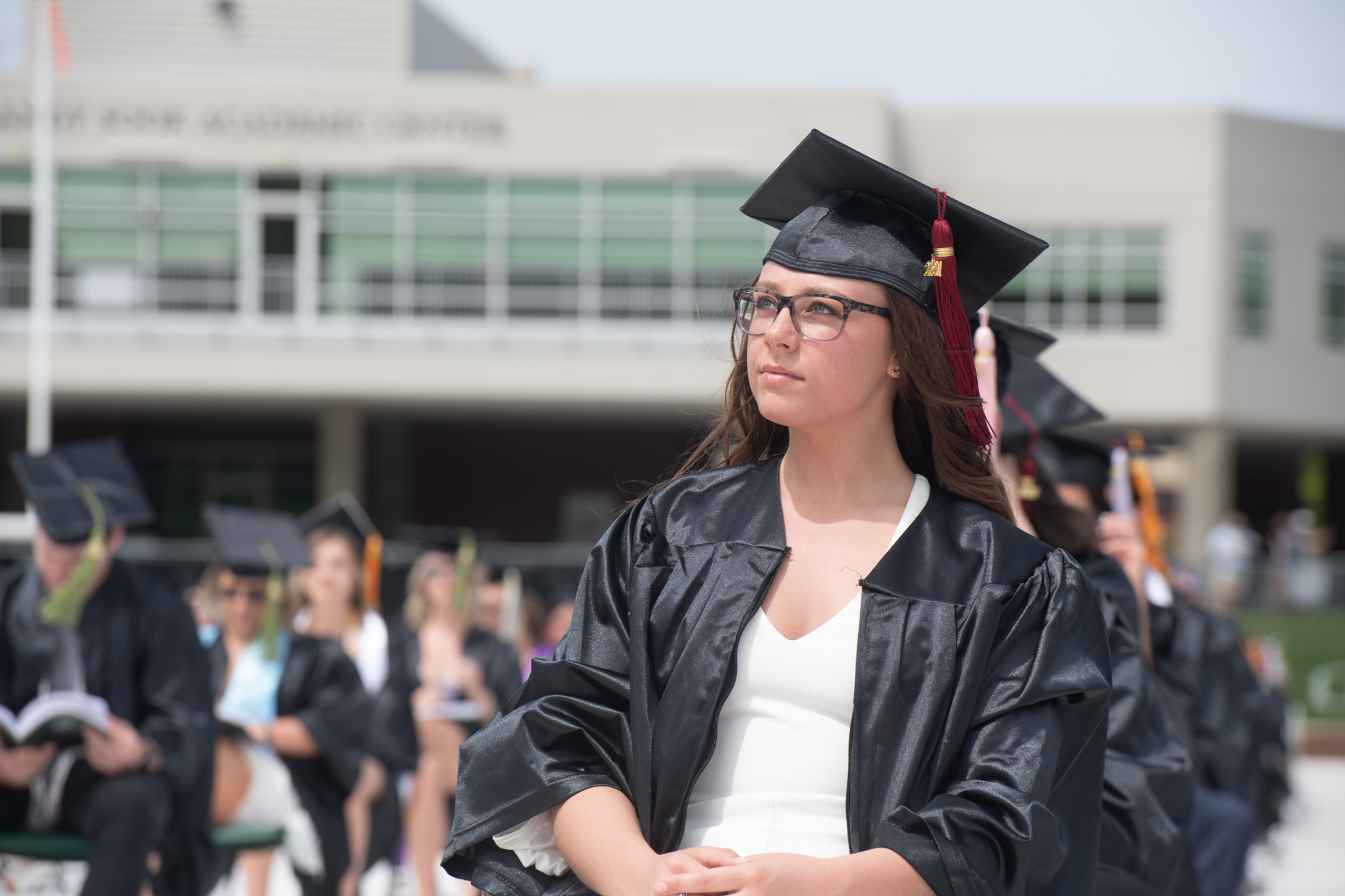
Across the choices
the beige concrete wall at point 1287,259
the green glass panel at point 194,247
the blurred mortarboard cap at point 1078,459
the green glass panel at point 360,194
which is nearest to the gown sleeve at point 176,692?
the blurred mortarboard cap at point 1078,459

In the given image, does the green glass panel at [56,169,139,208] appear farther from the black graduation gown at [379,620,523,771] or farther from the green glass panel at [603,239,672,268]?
the black graduation gown at [379,620,523,771]

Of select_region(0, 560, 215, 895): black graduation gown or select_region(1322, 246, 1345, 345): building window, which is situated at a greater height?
select_region(1322, 246, 1345, 345): building window

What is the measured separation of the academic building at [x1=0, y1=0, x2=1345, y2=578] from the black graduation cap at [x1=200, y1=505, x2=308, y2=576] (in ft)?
57.9

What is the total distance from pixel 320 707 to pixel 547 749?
4945 millimetres

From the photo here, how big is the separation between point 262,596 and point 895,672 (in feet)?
18.5

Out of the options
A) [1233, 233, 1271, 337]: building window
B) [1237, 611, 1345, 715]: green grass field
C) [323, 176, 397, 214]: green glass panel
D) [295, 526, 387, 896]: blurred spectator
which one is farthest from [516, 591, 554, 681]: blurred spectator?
[1233, 233, 1271, 337]: building window

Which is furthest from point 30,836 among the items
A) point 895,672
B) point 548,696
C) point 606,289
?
point 606,289

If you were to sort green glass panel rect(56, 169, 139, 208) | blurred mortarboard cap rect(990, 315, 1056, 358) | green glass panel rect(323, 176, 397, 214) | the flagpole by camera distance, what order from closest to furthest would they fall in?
blurred mortarboard cap rect(990, 315, 1056, 358), the flagpole, green glass panel rect(56, 169, 139, 208), green glass panel rect(323, 176, 397, 214)

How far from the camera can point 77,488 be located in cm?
550

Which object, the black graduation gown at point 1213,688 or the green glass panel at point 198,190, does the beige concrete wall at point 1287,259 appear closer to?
the green glass panel at point 198,190

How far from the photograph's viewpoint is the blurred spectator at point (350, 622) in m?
7.79

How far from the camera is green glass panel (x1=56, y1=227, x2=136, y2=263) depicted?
Answer: 25.5 meters

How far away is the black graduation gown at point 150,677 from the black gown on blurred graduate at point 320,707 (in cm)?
114

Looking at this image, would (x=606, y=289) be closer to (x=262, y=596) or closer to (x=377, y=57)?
(x=377, y=57)
